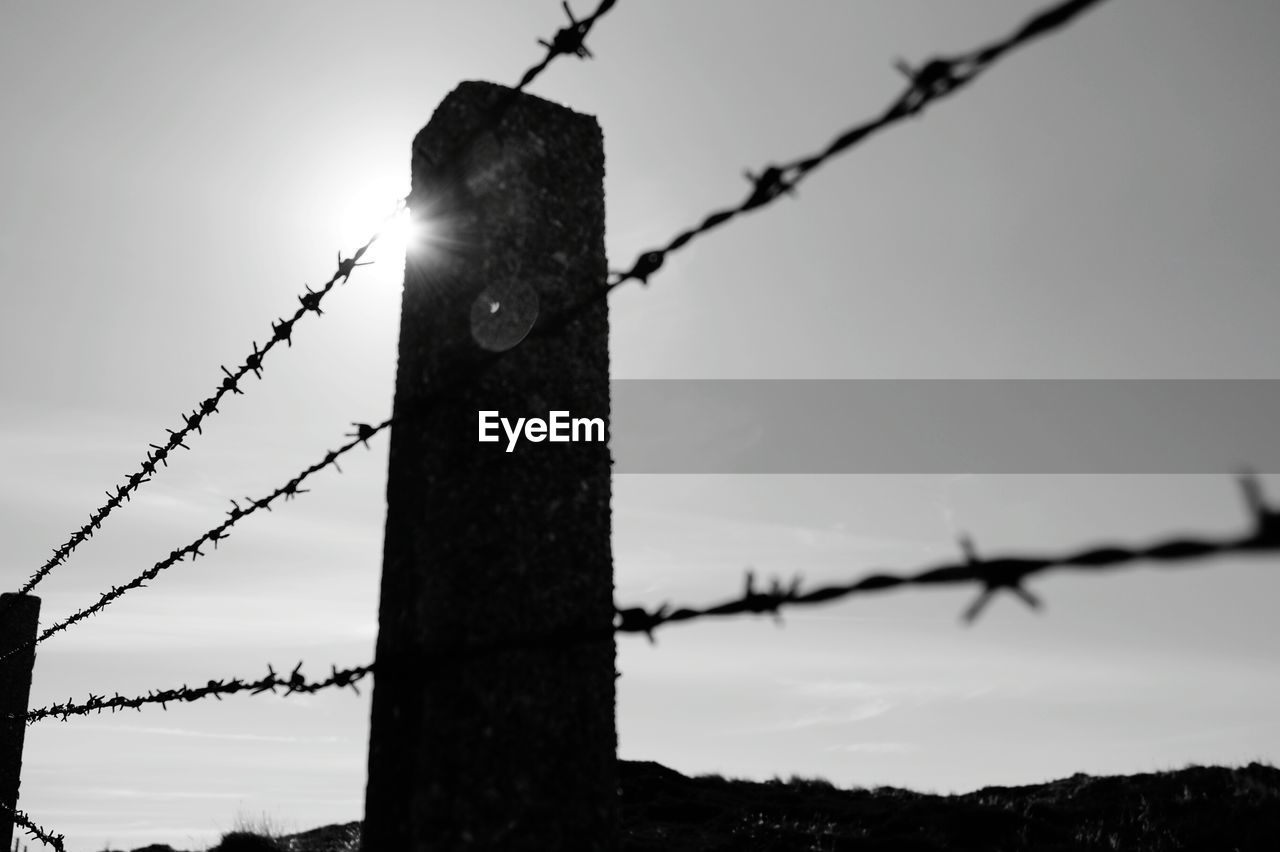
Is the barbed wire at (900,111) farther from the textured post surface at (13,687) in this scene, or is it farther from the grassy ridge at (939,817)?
the textured post surface at (13,687)

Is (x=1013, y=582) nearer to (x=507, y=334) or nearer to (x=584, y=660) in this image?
(x=584, y=660)

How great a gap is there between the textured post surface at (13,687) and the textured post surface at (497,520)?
758cm

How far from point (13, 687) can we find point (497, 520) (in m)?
8.09

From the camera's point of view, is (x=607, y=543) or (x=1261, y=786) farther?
(x=1261, y=786)

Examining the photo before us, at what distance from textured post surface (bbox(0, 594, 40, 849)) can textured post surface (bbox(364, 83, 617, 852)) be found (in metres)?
7.58

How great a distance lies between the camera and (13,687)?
8.34 metres

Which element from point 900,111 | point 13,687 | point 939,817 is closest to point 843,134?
point 900,111

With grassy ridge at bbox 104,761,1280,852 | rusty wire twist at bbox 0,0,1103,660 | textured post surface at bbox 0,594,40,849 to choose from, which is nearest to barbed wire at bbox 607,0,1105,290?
rusty wire twist at bbox 0,0,1103,660

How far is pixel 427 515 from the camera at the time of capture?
2.40 meters

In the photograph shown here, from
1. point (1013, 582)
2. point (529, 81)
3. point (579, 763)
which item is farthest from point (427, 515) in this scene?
point (1013, 582)

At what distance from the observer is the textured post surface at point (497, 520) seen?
2215 millimetres

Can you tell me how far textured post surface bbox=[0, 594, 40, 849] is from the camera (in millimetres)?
8047

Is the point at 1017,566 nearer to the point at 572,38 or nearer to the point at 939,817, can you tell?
the point at 572,38

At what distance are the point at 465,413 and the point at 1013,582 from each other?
4.96ft
